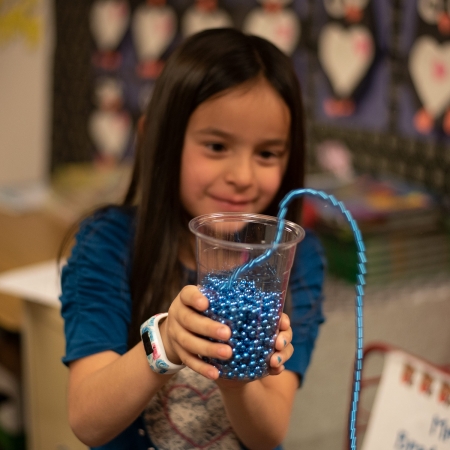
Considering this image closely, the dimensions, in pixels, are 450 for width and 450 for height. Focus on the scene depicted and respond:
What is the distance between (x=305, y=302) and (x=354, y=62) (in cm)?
112

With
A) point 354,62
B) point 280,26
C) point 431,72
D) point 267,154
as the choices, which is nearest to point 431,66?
point 431,72

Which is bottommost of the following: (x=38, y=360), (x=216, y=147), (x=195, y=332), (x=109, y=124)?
(x=38, y=360)

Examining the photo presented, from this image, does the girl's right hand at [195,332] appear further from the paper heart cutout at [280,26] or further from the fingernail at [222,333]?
the paper heart cutout at [280,26]

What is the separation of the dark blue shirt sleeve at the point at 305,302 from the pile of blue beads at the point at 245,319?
32 centimetres

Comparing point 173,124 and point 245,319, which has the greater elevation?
point 173,124

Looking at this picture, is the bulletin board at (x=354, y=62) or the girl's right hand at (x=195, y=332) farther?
the bulletin board at (x=354, y=62)


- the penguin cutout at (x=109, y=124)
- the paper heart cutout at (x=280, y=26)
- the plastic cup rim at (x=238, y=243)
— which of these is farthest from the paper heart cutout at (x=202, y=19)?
the plastic cup rim at (x=238, y=243)

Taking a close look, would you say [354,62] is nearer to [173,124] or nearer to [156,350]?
[173,124]

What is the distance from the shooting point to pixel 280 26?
2.09 m

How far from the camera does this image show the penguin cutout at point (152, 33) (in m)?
2.62

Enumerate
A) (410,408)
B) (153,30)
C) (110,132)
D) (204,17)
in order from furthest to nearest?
1. (110,132)
2. (153,30)
3. (204,17)
4. (410,408)

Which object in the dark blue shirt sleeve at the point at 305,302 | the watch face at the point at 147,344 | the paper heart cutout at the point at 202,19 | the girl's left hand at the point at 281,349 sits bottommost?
the dark blue shirt sleeve at the point at 305,302

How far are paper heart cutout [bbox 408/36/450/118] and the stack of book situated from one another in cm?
26

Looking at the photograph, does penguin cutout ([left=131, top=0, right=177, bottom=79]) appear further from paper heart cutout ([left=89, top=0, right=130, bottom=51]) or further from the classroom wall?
the classroom wall
